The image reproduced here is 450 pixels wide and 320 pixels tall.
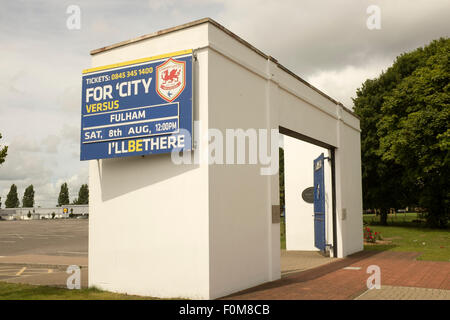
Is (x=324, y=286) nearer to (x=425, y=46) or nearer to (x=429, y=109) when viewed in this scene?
(x=429, y=109)

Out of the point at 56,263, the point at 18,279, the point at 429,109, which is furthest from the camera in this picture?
the point at 429,109

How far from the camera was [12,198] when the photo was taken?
127 metres

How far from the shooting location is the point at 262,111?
9898 mm

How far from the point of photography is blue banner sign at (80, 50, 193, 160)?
801 cm

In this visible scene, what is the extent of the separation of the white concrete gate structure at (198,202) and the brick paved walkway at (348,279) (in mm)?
516

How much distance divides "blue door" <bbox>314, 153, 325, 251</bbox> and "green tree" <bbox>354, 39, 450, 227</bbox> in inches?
424

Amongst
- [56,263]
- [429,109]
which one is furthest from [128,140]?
[429,109]

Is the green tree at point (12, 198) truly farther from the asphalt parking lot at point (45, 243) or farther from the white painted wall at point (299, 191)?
the white painted wall at point (299, 191)

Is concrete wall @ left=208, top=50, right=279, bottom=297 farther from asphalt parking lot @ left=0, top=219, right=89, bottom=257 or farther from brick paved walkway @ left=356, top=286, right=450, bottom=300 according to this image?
asphalt parking lot @ left=0, top=219, right=89, bottom=257

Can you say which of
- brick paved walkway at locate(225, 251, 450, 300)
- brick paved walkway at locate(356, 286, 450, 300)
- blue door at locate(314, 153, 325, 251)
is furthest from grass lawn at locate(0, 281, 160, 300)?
blue door at locate(314, 153, 325, 251)

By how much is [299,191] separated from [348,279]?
7.70m

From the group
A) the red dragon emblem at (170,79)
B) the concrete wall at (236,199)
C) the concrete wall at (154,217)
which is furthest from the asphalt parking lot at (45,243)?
the red dragon emblem at (170,79)

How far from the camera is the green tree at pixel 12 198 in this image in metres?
126
